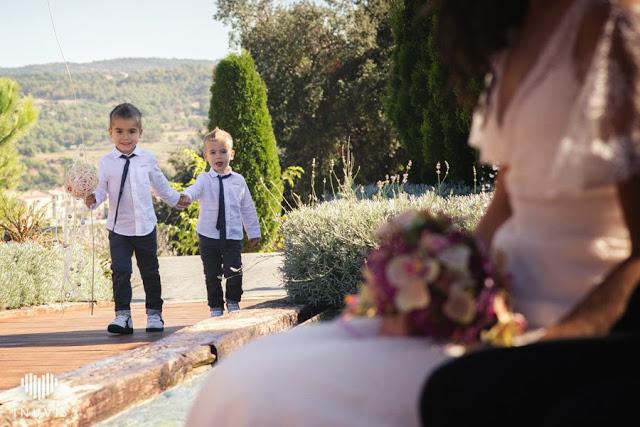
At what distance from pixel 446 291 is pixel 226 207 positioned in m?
6.56

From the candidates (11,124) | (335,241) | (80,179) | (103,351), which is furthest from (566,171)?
(11,124)

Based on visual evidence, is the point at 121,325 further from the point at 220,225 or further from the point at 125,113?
the point at 125,113

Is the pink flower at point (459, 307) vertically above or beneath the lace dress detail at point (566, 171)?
beneath

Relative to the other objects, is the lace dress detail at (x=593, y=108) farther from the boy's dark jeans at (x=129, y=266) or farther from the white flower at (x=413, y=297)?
the boy's dark jeans at (x=129, y=266)

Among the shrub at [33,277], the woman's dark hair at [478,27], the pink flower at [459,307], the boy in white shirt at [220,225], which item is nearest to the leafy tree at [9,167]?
the shrub at [33,277]

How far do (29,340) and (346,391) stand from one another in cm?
577

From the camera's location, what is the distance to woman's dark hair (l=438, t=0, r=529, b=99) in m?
2.03

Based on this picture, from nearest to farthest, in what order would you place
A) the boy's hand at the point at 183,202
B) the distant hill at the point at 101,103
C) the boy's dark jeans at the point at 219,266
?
the boy's hand at the point at 183,202 < the boy's dark jeans at the point at 219,266 < the distant hill at the point at 101,103

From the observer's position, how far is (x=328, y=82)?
27672mm

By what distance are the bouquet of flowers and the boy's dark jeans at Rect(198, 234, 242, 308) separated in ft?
20.7

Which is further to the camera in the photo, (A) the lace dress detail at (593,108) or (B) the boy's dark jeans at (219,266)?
(B) the boy's dark jeans at (219,266)

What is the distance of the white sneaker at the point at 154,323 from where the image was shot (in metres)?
7.48

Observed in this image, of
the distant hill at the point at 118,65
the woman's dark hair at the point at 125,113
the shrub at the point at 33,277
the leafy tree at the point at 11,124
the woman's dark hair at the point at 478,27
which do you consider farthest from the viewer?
the distant hill at the point at 118,65

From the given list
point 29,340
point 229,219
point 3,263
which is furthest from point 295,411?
point 3,263
